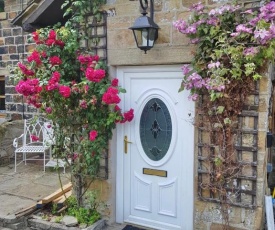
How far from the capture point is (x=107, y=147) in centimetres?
486

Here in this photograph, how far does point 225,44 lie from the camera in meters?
3.62

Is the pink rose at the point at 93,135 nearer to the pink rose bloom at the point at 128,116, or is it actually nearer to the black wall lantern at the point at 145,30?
the pink rose bloom at the point at 128,116

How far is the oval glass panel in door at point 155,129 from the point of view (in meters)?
4.57

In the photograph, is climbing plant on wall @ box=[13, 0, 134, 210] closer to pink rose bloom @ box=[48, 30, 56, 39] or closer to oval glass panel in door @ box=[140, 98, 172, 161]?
pink rose bloom @ box=[48, 30, 56, 39]

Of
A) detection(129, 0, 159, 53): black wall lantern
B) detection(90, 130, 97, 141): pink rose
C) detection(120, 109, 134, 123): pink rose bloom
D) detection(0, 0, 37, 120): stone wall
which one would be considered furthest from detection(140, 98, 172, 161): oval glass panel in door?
detection(0, 0, 37, 120): stone wall

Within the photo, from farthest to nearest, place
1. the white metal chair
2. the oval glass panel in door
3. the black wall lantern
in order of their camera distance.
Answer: the white metal chair < the oval glass panel in door < the black wall lantern

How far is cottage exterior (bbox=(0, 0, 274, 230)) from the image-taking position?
3812mm

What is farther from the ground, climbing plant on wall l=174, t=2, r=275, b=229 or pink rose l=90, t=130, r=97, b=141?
climbing plant on wall l=174, t=2, r=275, b=229

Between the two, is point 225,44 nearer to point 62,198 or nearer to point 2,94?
point 62,198

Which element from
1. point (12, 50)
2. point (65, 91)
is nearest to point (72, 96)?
point (65, 91)

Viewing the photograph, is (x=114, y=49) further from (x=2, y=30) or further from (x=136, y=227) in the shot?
(x=2, y=30)

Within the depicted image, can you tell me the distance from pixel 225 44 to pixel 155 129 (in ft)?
5.26

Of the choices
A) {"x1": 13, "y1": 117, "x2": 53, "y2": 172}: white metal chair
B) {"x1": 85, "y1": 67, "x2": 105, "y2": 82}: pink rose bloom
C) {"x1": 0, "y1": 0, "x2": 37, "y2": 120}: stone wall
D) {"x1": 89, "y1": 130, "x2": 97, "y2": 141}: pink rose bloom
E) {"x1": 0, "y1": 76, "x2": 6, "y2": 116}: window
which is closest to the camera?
{"x1": 85, "y1": 67, "x2": 105, "y2": 82}: pink rose bloom

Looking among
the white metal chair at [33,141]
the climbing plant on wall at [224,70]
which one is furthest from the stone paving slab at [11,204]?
the climbing plant on wall at [224,70]
